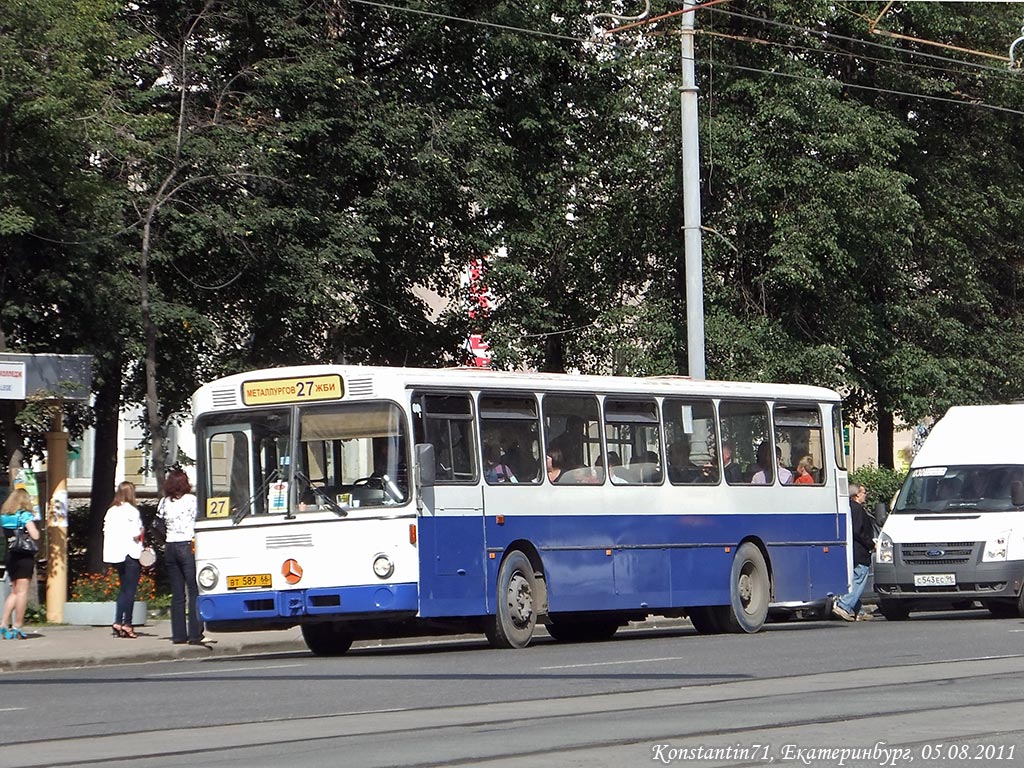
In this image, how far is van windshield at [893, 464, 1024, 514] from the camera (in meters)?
25.4

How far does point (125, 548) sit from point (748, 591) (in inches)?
286

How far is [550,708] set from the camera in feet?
40.7

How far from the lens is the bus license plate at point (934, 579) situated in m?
24.5

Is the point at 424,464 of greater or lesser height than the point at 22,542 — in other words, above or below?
above

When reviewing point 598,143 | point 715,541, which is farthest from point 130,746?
point 598,143

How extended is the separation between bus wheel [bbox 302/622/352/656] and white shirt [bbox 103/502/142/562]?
3253 millimetres

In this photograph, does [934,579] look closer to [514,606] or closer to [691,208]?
[691,208]

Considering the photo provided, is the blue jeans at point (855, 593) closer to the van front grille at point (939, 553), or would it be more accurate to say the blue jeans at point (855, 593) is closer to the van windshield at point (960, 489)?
the van windshield at point (960, 489)

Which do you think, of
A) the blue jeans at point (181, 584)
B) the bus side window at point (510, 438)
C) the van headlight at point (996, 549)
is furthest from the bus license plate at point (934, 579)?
the blue jeans at point (181, 584)

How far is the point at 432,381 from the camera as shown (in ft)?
62.2

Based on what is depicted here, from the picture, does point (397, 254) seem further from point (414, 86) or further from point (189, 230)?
point (189, 230)

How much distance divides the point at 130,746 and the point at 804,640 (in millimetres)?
10711

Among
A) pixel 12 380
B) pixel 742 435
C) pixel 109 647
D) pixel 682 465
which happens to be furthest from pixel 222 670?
pixel 742 435

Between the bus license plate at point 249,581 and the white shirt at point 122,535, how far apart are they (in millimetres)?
3724
